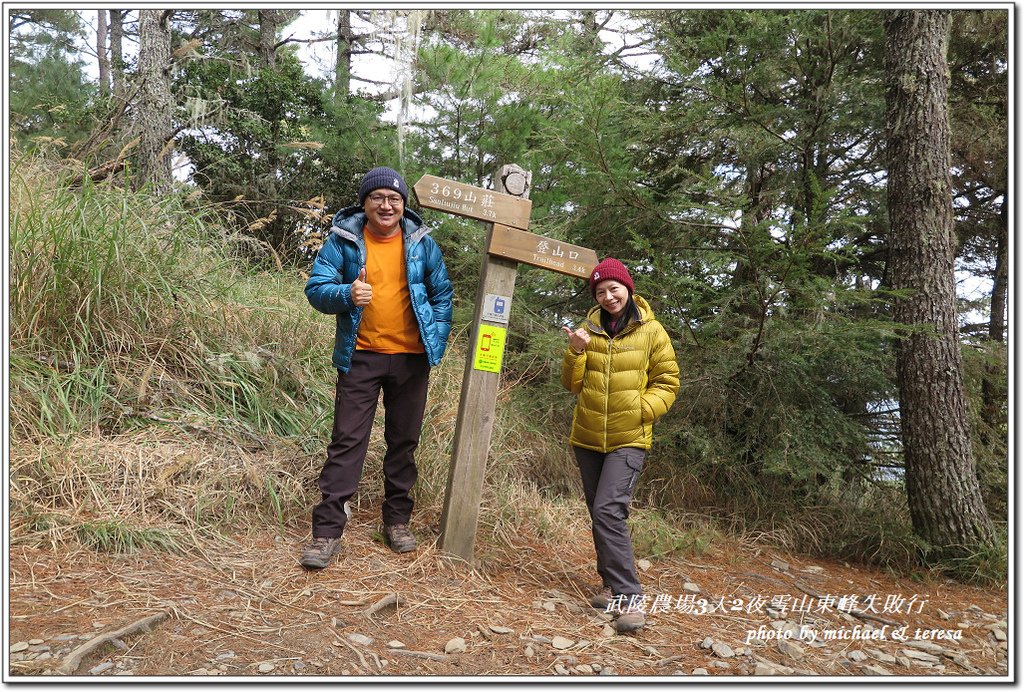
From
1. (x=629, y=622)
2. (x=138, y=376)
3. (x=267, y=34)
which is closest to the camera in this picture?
(x=629, y=622)

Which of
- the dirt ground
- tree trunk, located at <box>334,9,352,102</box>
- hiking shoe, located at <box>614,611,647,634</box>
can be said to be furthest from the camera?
tree trunk, located at <box>334,9,352,102</box>

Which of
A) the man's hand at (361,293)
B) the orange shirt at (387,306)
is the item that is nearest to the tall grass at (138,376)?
the orange shirt at (387,306)

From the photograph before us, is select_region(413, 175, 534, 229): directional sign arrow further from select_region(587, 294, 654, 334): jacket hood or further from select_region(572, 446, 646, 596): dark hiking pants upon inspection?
select_region(572, 446, 646, 596): dark hiking pants

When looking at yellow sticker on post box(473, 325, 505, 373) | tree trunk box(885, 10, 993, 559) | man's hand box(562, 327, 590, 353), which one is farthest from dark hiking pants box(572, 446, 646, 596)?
tree trunk box(885, 10, 993, 559)

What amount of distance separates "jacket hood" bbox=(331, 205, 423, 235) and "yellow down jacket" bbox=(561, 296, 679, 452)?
→ 1.11 metres

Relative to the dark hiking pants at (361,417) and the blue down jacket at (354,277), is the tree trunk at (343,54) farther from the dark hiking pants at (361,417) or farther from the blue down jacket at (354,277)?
the dark hiking pants at (361,417)

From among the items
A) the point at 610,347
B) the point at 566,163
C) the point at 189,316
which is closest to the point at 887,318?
the point at 610,347

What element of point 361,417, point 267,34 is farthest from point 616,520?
point 267,34

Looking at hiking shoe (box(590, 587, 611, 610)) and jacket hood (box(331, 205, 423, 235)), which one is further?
jacket hood (box(331, 205, 423, 235))

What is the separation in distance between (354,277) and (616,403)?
1.52m

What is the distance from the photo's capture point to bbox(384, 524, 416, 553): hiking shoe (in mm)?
3686

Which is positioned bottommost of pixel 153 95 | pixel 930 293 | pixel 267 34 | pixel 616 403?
pixel 616 403

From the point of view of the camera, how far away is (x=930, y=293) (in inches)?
179

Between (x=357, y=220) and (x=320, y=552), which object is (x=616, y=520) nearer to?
(x=320, y=552)
